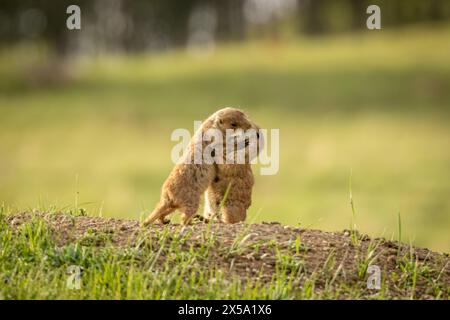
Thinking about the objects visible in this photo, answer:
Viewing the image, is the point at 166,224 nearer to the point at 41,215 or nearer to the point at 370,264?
the point at 41,215

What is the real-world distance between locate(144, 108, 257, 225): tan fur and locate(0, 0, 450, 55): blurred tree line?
45850 mm

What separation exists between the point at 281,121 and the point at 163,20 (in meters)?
32.3

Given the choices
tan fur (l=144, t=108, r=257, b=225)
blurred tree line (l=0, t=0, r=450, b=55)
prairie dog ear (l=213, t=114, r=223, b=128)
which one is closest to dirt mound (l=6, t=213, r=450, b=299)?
tan fur (l=144, t=108, r=257, b=225)

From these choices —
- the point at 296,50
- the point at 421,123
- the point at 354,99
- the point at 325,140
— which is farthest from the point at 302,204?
the point at 296,50

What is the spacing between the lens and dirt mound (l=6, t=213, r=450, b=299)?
6.83 m

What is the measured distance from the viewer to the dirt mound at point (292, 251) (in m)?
6.83

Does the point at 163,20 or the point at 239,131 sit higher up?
the point at 163,20

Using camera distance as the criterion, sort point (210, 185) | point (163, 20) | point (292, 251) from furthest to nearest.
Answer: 1. point (163, 20)
2. point (210, 185)
3. point (292, 251)

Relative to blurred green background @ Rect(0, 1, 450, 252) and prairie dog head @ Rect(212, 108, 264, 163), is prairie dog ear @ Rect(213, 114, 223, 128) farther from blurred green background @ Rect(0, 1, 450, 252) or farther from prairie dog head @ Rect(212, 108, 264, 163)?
blurred green background @ Rect(0, 1, 450, 252)

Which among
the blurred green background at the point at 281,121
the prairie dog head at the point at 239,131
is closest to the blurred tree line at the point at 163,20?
the blurred green background at the point at 281,121

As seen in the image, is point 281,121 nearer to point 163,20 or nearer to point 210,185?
point 210,185

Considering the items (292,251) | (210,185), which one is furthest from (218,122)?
(292,251)

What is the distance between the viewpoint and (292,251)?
7.14m

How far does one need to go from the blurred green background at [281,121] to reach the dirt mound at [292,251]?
325 inches
